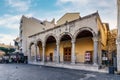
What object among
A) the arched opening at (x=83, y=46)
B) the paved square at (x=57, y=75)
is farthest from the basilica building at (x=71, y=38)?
the paved square at (x=57, y=75)

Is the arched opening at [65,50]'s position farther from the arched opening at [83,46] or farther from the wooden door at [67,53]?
the arched opening at [83,46]

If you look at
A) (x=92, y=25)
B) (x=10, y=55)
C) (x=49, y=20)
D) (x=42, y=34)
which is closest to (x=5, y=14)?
(x=42, y=34)

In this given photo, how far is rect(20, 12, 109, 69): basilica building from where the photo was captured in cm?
1864

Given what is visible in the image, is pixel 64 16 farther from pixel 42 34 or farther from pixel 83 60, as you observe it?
pixel 83 60

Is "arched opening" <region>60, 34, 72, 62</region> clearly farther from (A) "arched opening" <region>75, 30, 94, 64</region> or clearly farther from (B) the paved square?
(B) the paved square

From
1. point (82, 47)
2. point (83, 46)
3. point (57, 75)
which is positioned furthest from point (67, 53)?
point (57, 75)

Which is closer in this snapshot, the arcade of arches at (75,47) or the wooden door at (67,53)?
the arcade of arches at (75,47)

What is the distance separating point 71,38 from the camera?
21438 mm

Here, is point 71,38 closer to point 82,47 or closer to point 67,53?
point 82,47

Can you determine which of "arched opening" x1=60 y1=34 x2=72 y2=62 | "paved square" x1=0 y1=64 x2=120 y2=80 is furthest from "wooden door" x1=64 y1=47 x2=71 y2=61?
"paved square" x1=0 y1=64 x2=120 y2=80

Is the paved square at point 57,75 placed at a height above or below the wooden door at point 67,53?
below

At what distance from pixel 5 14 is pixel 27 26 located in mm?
16943

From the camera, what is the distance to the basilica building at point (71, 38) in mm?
18641

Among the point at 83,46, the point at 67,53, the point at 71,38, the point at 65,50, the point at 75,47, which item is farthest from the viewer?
the point at 65,50
